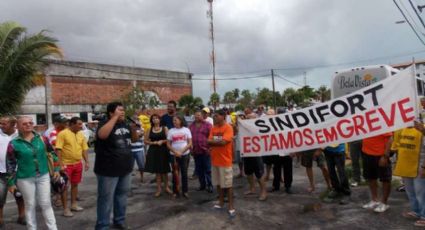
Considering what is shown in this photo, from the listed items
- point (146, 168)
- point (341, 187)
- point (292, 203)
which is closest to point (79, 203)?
point (146, 168)

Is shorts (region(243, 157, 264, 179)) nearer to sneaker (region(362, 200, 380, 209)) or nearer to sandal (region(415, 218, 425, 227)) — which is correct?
sneaker (region(362, 200, 380, 209))

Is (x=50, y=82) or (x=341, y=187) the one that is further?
(x=50, y=82)

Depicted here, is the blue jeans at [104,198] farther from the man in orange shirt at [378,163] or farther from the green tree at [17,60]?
the green tree at [17,60]

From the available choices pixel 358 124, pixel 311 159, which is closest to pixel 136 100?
pixel 311 159

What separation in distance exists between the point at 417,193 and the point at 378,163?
0.73 m

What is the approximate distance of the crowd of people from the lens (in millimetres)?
5422

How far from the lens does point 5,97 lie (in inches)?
527

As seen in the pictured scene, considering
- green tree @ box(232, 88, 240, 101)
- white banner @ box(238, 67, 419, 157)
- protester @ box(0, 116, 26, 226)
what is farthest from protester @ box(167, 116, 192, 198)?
green tree @ box(232, 88, 240, 101)

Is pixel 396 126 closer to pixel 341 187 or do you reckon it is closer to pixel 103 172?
pixel 341 187

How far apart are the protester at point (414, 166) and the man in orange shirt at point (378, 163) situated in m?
0.26

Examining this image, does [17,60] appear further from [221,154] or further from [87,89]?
[87,89]

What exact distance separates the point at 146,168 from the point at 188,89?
3918 cm

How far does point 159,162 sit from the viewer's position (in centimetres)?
816

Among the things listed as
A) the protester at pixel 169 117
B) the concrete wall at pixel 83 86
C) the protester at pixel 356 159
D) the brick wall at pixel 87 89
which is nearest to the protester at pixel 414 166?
the protester at pixel 356 159
